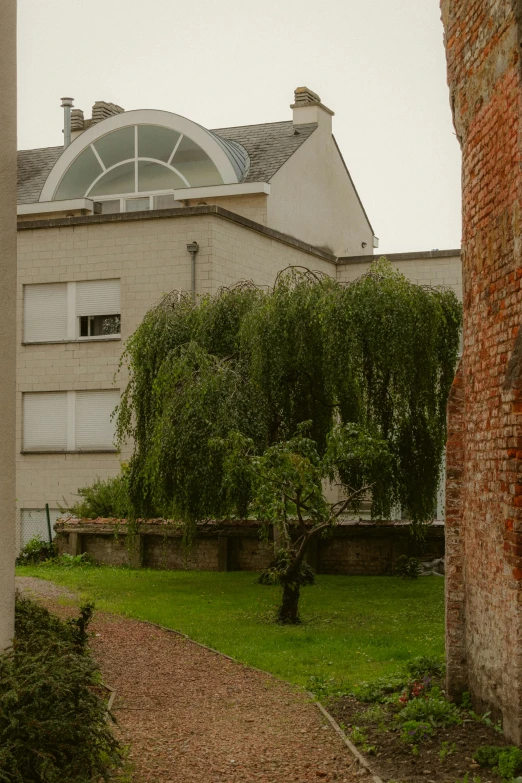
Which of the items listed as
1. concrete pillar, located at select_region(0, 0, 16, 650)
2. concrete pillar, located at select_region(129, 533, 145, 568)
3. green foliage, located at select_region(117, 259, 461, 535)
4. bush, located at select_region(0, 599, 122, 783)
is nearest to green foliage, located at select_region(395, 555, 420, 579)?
green foliage, located at select_region(117, 259, 461, 535)

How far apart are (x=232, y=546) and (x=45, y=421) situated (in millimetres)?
7698

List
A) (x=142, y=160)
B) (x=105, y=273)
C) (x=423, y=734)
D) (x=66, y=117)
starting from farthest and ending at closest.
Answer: (x=66, y=117) < (x=142, y=160) < (x=105, y=273) < (x=423, y=734)

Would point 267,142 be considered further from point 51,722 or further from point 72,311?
point 51,722

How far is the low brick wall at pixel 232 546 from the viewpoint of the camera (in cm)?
2033

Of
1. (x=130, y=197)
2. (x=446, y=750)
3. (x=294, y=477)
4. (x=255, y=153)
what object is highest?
(x=255, y=153)

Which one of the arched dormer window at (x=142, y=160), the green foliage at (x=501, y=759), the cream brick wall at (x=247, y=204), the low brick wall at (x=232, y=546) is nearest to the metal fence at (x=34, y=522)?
the low brick wall at (x=232, y=546)

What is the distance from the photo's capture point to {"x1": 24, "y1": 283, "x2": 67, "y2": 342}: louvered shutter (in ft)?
87.8

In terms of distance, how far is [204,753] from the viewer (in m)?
8.18

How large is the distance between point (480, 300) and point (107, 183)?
23.1m

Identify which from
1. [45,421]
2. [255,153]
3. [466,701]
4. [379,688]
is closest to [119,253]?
[45,421]

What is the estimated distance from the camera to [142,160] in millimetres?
29953

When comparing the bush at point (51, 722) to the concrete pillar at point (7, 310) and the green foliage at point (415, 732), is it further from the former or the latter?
the green foliage at point (415, 732)

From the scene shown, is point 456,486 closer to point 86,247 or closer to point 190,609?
point 190,609

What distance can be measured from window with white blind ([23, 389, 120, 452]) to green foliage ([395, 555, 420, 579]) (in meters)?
8.88
